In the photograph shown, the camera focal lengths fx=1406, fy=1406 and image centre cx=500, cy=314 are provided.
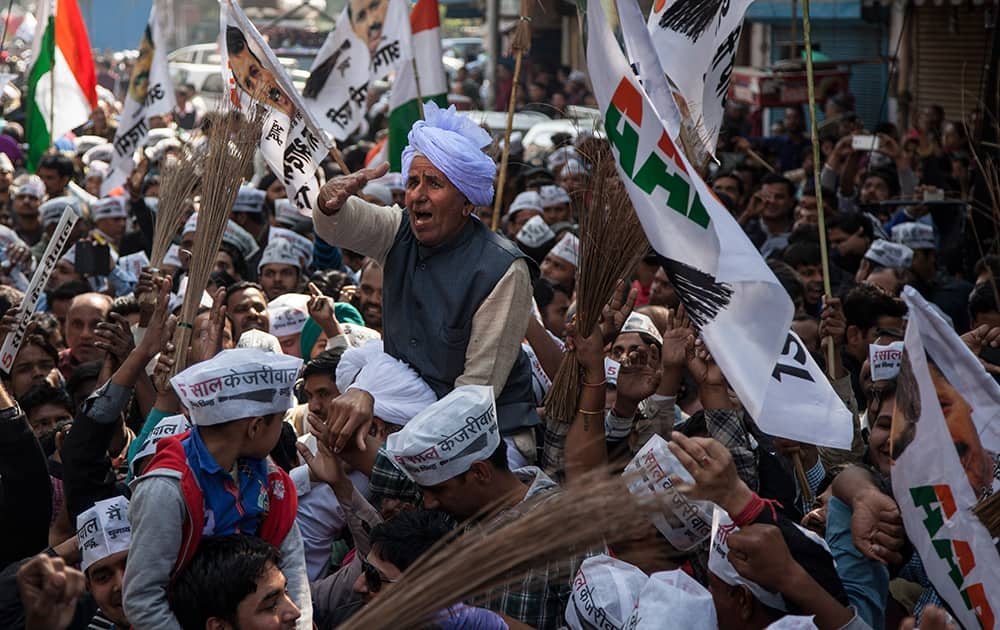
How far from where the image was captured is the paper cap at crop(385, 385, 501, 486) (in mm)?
3645

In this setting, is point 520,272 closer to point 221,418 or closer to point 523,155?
point 221,418

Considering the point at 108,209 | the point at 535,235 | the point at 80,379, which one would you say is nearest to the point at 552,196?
the point at 535,235

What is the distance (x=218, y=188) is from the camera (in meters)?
5.36

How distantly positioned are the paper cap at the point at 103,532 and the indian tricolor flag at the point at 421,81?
4239 mm

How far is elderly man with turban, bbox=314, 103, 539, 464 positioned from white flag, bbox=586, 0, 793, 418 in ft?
2.01

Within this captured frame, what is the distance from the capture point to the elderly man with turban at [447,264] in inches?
166

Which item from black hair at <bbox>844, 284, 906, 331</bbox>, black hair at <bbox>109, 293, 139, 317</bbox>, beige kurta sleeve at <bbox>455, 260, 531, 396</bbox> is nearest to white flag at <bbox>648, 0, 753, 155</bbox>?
beige kurta sleeve at <bbox>455, 260, 531, 396</bbox>

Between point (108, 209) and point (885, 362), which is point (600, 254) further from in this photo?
point (108, 209)

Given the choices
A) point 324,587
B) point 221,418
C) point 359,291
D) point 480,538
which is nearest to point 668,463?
point 480,538

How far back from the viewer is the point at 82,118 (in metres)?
11.5

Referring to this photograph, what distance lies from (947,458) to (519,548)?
99 centimetres

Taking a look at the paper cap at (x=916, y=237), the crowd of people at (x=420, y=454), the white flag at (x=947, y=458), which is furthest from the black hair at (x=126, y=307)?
the paper cap at (x=916, y=237)

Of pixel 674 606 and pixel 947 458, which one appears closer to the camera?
pixel 947 458

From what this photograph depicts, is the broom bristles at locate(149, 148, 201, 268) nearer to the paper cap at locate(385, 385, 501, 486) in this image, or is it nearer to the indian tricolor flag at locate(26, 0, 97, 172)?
the paper cap at locate(385, 385, 501, 486)
